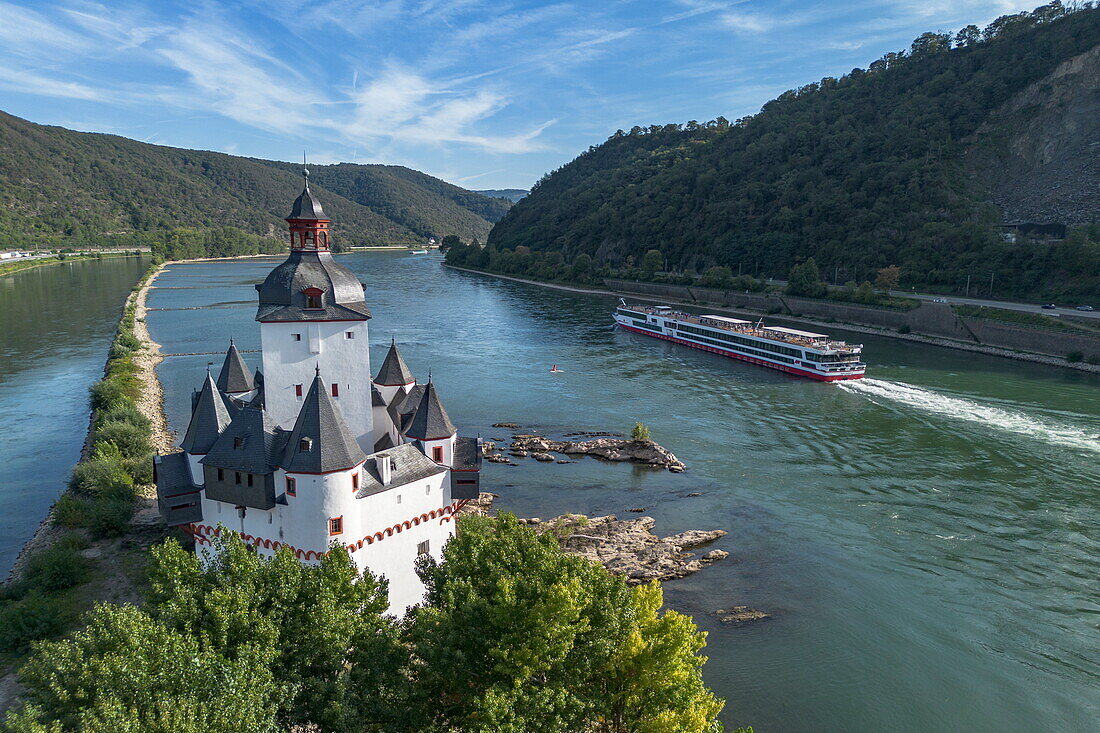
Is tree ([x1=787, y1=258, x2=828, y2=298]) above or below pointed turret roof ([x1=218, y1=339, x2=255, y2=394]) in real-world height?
above

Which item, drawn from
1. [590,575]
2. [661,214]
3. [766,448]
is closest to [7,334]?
[766,448]

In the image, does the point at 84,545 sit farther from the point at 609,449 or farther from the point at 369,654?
the point at 609,449

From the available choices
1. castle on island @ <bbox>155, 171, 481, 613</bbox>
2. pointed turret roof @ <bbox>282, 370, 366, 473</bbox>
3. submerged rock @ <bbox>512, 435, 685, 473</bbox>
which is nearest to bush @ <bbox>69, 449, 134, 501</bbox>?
castle on island @ <bbox>155, 171, 481, 613</bbox>

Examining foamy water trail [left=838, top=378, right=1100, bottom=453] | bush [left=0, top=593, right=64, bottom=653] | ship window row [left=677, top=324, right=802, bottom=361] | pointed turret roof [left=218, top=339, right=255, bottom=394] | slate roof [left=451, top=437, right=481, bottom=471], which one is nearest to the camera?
bush [left=0, top=593, right=64, bottom=653]

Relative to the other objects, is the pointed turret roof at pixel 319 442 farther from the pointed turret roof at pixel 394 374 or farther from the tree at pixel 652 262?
the tree at pixel 652 262

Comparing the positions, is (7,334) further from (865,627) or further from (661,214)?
(661,214)

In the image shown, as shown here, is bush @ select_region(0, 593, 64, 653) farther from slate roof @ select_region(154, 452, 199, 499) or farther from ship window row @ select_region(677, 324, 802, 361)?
ship window row @ select_region(677, 324, 802, 361)

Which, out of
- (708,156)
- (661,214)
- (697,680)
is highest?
(708,156)
